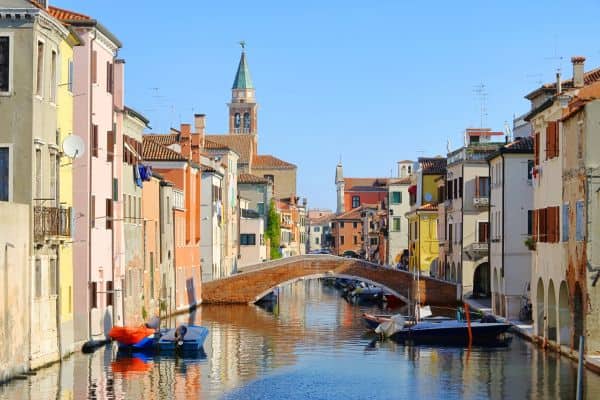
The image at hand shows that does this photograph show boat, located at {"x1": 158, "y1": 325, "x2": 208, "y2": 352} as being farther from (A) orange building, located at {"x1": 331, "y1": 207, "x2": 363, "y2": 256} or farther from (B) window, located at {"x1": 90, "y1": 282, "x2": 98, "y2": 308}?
(A) orange building, located at {"x1": 331, "y1": 207, "x2": 363, "y2": 256}

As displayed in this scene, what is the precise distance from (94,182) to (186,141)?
94.8 ft

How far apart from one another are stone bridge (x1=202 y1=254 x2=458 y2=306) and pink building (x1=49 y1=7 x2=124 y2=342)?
86.9 feet

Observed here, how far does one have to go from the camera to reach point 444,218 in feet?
242

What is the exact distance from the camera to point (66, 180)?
35125 mm

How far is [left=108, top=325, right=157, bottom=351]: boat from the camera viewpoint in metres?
38.3

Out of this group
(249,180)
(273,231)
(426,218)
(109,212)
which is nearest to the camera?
(109,212)

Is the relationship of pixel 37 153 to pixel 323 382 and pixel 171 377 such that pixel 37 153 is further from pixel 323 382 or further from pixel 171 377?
pixel 323 382

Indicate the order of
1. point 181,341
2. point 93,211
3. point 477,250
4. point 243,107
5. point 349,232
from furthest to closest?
point 349,232
point 243,107
point 477,250
point 181,341
point 93,211

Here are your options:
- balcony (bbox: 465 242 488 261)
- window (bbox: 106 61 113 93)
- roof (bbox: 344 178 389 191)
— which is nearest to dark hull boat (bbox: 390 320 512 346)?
window (bbox: 106 61 113 93)

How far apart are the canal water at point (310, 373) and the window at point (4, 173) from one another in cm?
431

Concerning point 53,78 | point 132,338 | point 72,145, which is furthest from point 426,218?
point 53,78

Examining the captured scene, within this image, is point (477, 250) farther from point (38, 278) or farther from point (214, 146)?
point (38, 278)

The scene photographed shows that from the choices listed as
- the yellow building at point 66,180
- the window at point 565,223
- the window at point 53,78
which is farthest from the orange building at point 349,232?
the window at point 53,78

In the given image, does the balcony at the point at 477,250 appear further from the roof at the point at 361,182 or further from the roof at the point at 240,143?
the roof at the point at 361,182
